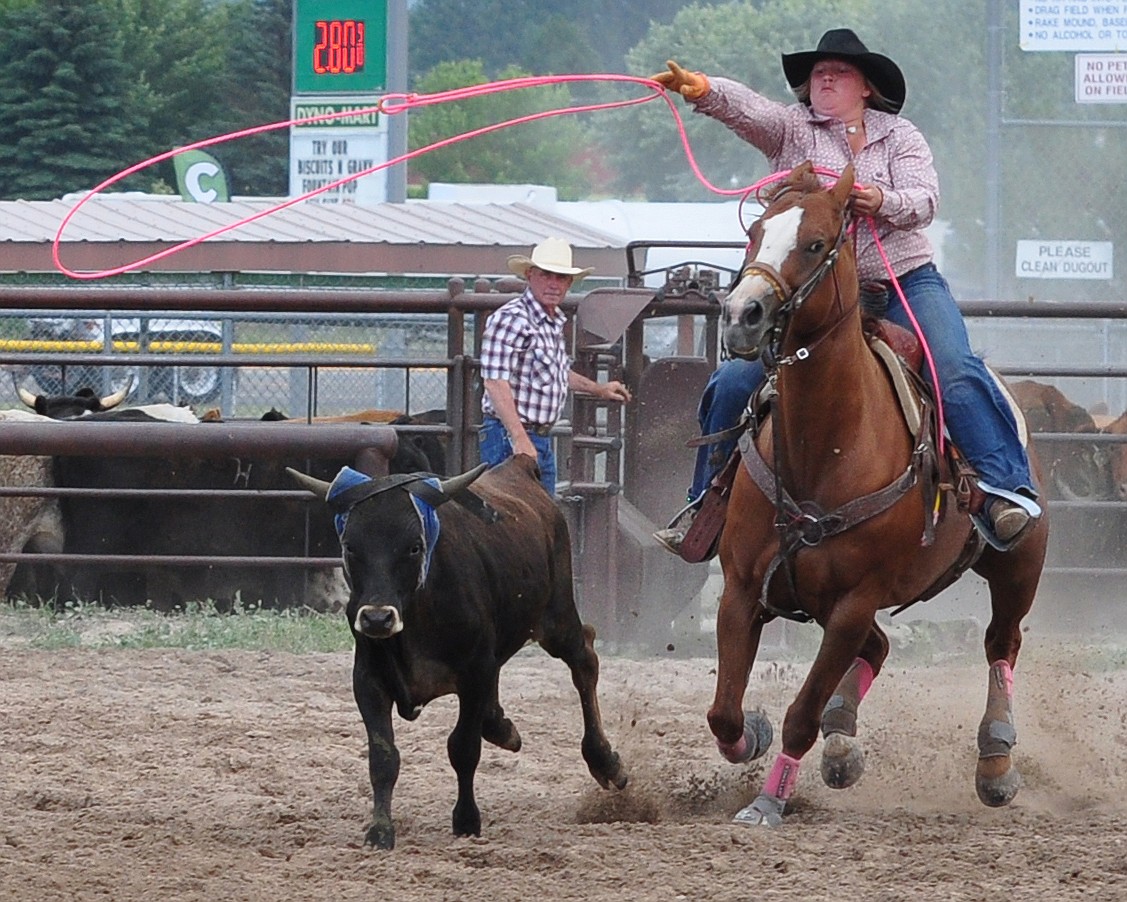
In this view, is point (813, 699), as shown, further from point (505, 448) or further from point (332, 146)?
point (332, 146)

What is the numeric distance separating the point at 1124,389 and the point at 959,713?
13.4m

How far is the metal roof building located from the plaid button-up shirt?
8.87 metres

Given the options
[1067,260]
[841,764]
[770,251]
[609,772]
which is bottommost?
[609,772]

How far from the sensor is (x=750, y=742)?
4820 mm

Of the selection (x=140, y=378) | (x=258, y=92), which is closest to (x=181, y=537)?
(x=140, y=378)

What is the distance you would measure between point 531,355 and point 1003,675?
7.82ft

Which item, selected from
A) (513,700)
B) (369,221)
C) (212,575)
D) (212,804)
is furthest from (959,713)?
(369,221)

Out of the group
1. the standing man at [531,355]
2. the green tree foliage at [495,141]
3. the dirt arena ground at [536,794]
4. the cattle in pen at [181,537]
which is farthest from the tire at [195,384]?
the green tree foliage at [495,141]

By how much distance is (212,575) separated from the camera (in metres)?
8.92

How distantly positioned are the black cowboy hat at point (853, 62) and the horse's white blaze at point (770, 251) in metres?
0.74

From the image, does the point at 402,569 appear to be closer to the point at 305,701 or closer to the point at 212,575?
the point at 305,701

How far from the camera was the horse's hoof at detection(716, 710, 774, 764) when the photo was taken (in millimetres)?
4758

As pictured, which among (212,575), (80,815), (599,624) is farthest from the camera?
(212,575)

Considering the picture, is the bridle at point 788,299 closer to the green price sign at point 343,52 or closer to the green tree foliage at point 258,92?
the green price sign at point 343,52
